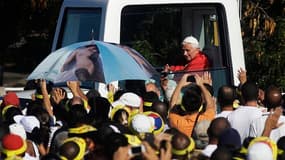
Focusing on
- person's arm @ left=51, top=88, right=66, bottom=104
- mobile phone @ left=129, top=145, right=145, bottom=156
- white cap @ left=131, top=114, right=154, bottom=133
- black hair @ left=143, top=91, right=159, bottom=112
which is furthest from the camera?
person's arm @ left=51, top=88, right=66, bottom=104

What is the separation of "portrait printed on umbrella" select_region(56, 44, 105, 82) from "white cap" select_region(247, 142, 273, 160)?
8.20 feet

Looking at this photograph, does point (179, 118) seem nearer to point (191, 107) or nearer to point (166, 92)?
point (191, 107)

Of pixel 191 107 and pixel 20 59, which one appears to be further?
pixel 20 59

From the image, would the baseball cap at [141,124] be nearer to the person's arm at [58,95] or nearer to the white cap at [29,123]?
the white cap at [29,123]

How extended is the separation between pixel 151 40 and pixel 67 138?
98.7 inches

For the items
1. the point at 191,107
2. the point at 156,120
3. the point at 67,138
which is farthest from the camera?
the point at 191,107

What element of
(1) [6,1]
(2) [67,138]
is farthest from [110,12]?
(1) [6,1]

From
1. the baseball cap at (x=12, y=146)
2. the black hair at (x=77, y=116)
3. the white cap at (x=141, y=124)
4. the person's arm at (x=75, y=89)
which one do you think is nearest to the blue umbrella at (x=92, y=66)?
the person's arm at (x=75, y=89)

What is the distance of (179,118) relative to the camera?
7.47 m

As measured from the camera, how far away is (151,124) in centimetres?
666

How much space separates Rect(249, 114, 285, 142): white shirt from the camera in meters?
6.73

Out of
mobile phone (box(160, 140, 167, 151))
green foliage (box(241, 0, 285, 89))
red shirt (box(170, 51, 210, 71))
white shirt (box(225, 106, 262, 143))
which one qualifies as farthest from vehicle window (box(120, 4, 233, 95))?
green foliage (box(241, 0, 285, 89))

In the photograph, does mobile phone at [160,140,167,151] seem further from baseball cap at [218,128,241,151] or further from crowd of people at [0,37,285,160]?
baseball cap at [218,128,241,151]

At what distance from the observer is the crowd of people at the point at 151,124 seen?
571cm
